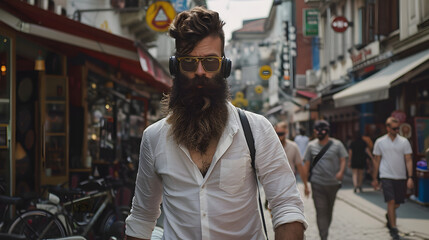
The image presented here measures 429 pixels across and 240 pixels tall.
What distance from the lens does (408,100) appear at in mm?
14258

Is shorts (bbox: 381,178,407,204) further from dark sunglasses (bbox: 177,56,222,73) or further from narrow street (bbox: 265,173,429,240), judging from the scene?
dark sunglasses (bbox: 177,56,222,73)

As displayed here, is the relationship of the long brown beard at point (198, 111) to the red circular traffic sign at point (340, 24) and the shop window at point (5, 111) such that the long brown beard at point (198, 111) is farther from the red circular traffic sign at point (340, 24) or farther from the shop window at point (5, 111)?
the red circular traffic sign at point (340, 24)

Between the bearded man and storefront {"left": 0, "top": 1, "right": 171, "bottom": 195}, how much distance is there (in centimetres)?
432

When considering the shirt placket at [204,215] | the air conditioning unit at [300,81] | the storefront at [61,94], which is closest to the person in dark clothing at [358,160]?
the storefront at [61,94]

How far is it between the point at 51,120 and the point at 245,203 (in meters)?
8.11

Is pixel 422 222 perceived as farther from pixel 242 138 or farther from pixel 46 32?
pixel 242 138

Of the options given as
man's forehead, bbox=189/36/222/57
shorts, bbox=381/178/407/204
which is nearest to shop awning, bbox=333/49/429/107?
shorts, bbox=381/178/407/204

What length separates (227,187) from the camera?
220cm

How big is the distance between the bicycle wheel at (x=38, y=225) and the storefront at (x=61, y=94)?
2.47 feet

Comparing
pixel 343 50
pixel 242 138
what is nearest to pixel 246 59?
pixel 343 50

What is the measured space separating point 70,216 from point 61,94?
12.2 ft

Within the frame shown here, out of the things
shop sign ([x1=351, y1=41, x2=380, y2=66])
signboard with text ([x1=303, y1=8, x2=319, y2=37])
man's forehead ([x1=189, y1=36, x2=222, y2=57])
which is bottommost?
man's forehead ([x1=189, y1=36, x2=222, y2=57])

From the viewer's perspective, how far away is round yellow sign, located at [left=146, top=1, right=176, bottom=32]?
1348cm

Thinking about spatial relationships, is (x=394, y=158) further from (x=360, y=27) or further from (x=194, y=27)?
(x=360, y=27)
